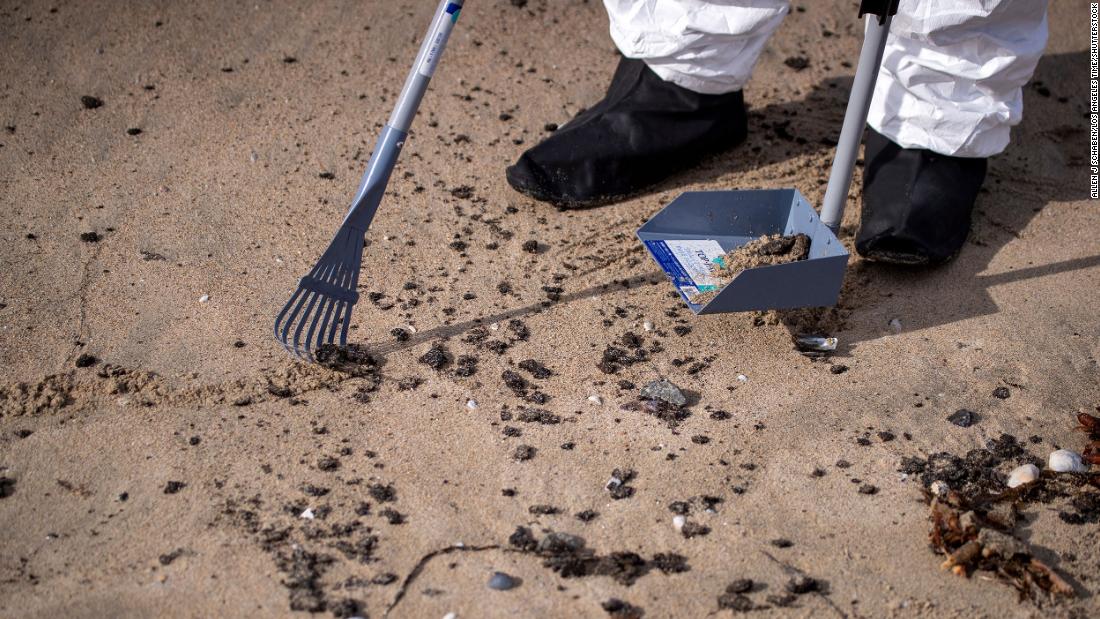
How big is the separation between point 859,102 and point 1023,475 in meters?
0.84

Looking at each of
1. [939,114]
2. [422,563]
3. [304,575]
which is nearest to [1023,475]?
[939,114]

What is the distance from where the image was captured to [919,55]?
8.07 ft

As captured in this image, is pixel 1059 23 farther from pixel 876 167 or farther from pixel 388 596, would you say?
pixel 388 596

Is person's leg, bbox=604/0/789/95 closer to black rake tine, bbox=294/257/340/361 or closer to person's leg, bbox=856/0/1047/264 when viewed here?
person's leg, bbox=856/0/1047/264

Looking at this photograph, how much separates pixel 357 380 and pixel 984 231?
166 cm

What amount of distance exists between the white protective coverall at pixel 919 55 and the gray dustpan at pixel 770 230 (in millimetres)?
308

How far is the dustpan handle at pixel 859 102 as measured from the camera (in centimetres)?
200

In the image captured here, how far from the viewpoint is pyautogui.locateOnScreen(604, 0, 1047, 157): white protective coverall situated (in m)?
2.37

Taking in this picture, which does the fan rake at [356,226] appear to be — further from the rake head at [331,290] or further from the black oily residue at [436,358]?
the black oily residue at [436,358]

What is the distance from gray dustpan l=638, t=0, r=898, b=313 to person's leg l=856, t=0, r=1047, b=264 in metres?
0.20

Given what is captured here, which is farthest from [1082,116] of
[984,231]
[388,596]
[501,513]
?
[388,596]

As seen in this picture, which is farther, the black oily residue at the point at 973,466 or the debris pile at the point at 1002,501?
the black oily residue at the point at 973,466

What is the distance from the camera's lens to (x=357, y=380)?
213cm

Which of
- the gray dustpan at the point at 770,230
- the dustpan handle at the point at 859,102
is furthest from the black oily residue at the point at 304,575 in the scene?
the dustpan handle at the point at 859,102
